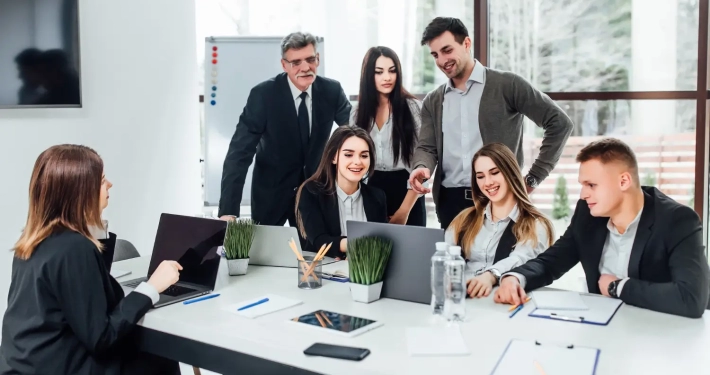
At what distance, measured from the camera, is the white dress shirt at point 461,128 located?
3219 millimetres

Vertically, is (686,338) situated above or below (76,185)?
below

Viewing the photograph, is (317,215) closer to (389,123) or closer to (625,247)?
(389,123)

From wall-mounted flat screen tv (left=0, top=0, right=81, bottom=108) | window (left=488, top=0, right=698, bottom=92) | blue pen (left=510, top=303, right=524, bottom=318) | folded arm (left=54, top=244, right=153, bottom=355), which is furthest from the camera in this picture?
window (left=488, top=0, right=698, bottom=92)

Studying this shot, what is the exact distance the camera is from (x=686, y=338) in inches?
61.3

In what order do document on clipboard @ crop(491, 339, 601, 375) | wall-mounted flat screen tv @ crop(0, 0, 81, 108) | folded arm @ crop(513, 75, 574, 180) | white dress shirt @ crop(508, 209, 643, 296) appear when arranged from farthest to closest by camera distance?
1. wall-mounted flat screen tv @ crop(0, 0, 81, 108)
2. folded arm @ crop(513, 75, 574, 180)
3. white dress shirt @ crop(508, 209, 643, 296)
4. document on clipboard @ crop(491, 339, 601, 375)

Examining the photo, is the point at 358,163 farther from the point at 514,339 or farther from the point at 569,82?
the point at 569,82

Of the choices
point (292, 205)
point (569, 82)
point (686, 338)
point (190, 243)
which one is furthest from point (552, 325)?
point (569, 82)

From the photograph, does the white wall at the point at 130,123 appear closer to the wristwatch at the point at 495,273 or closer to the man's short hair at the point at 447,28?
the man's short hair at the point at 447,28

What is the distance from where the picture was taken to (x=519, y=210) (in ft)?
7.92

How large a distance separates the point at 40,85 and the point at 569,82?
3.07 meters

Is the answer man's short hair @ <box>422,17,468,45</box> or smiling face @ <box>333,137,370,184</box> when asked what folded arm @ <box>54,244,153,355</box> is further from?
man's short hair @ <box>422,17,468,45</box>

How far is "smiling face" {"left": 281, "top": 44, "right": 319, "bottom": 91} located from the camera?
3.83 m

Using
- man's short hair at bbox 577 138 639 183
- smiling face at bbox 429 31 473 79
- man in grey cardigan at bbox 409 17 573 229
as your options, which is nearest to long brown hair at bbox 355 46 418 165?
man in grey cardigan at bbox 409 17 573 229

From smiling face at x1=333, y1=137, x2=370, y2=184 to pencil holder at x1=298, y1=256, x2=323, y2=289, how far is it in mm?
726
